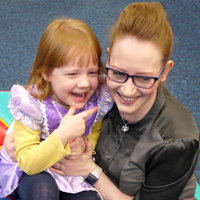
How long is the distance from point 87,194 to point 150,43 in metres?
0.71

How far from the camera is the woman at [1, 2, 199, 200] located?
91cm

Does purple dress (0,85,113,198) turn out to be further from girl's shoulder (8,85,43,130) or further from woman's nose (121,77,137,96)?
woman's nose (121,77,137,96)

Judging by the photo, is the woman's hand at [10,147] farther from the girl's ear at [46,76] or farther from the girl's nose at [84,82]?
the girl's nose at [84,82]

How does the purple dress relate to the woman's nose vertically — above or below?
below

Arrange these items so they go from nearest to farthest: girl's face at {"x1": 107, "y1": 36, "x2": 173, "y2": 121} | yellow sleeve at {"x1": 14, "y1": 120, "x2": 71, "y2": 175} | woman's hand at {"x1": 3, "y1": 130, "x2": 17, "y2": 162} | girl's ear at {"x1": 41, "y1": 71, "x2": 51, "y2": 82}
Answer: girl's face at {"x1": 107, "y1": 36, "x2": 173, "y2": 121} < yellow sleeve at {"x1": 14, "y1": 120, "x2": 71, "y2": 175} < girl's ear at {"x1": 41, "y1": 71, "x2": 51, "y2": 82} < woman's hand at {"x1": 3, "y1": 130, "x2": 17, "y2": 162}

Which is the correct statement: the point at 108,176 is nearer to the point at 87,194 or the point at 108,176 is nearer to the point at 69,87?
the point at 87,194

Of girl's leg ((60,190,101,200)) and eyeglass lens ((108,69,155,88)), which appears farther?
girl's leg ((60,190,101,200))

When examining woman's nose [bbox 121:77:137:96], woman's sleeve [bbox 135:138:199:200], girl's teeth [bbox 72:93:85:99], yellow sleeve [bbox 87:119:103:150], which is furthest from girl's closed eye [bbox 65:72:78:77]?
woman's sleeve [bbox 135:138:199:200]

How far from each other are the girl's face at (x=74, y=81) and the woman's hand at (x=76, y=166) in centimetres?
25

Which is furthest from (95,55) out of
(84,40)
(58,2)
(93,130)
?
(58,2)

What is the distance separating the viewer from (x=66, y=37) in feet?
3.41

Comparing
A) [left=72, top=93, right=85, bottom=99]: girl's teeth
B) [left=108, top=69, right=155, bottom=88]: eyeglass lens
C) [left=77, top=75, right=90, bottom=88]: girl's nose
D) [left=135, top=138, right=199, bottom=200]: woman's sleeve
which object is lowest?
[left=135, top=138, right=199, bottom=200]: woman's sleeve

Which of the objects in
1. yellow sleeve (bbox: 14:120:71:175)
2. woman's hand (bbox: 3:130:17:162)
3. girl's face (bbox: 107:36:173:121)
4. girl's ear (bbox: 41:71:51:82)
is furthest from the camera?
woman's hand (bbox: 3:130:17:162)

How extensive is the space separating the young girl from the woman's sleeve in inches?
11.7
